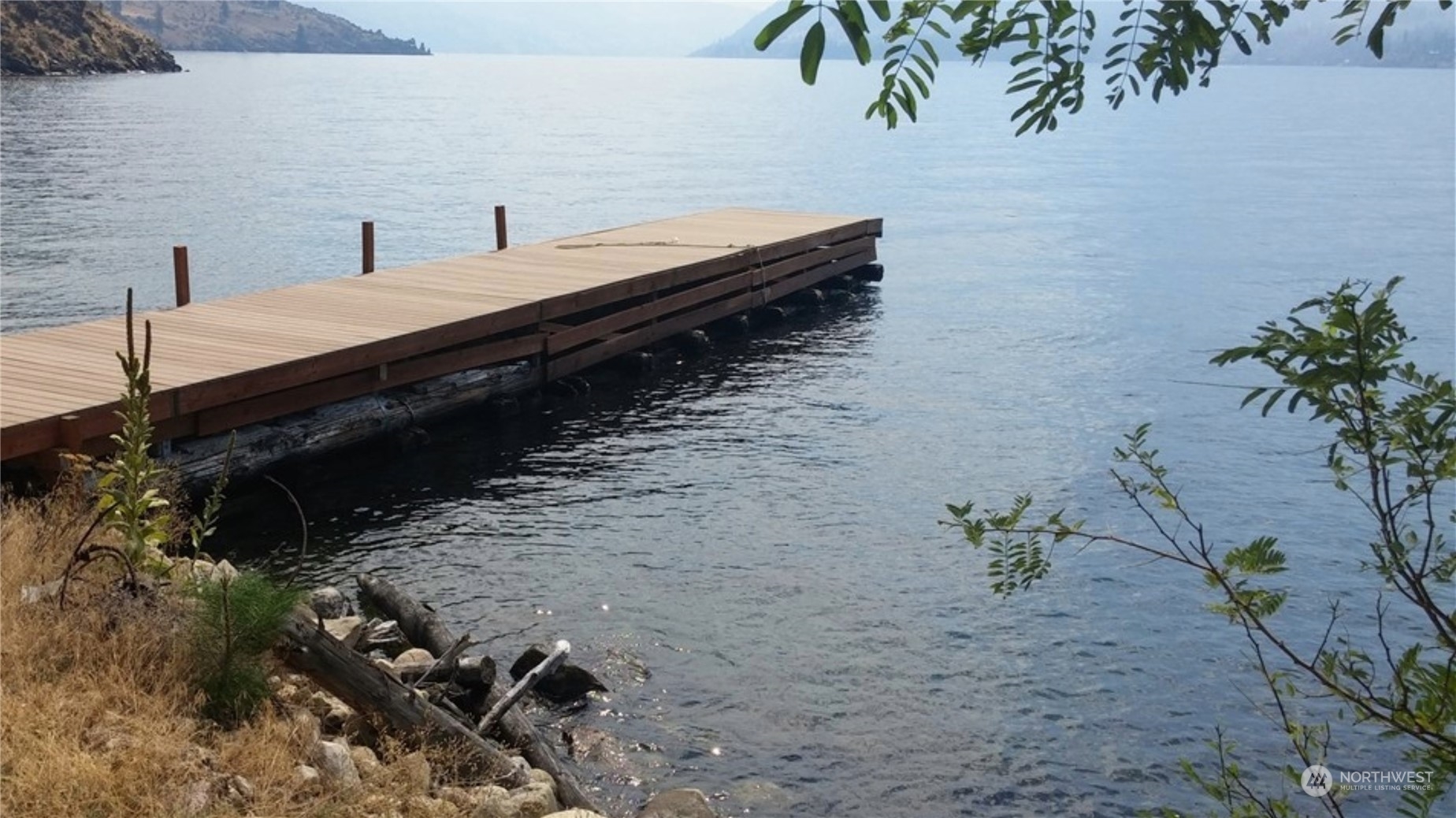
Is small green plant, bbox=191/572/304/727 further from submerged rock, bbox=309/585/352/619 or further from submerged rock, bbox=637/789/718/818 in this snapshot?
submerged rock, bbox=309/585/352/619

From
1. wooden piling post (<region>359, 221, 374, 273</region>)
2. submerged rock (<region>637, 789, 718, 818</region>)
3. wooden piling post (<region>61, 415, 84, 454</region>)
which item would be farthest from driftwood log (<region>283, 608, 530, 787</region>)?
wooden piling post (<region>359, 221, 374, 273</region>)

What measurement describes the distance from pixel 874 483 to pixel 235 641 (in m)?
11.9

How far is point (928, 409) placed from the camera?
24.3 m

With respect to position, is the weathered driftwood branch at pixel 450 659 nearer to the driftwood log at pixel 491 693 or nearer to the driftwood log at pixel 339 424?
the driftwood log at pixel 491 693

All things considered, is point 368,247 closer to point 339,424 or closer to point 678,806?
point 339,424

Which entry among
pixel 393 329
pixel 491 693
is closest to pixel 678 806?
pixel 491 693

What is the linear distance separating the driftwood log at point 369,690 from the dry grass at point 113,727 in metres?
0.48

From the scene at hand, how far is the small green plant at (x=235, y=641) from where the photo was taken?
28.6ft

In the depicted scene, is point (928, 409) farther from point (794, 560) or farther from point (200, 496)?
point (200, 496)

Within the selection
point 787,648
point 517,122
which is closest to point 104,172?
point 787,648

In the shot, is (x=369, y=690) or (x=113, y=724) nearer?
(x=113, y=724)

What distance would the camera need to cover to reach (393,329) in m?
20.3

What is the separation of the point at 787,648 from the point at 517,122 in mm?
107098

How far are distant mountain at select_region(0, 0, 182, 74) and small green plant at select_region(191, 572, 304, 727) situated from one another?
416 ft
